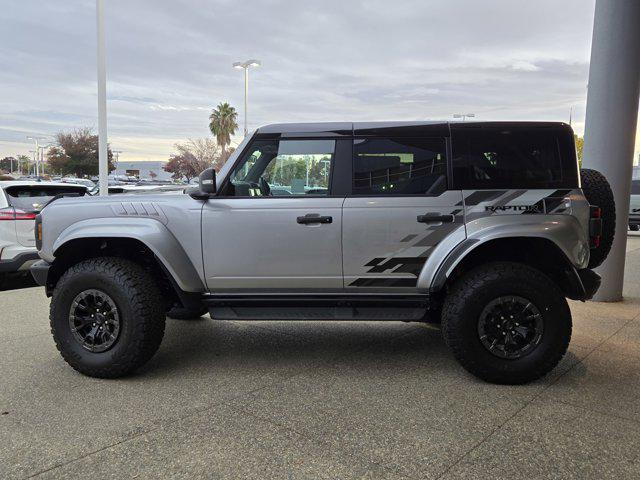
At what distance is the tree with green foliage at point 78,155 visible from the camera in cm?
5597

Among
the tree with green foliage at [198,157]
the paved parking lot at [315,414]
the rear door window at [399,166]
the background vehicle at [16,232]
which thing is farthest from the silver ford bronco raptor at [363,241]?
the tree with green foliage at [198,157]

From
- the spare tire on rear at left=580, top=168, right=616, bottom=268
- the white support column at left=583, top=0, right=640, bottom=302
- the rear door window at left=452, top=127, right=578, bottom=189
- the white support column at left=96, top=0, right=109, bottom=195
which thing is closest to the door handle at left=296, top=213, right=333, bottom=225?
the rear door window at left=452, top=127, right=578, bottom=189

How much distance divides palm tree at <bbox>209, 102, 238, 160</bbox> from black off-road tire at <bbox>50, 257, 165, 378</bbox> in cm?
5853

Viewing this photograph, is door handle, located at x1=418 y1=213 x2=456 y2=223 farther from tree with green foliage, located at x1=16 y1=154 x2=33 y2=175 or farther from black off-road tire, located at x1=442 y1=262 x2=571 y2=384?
tree with green foliage, located at x1=16 y1=154 x2=33 y2=175

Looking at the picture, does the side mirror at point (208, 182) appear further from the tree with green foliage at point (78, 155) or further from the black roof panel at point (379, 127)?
the tree with green foliage at point (78, 155)

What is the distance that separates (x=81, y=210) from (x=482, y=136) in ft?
10.3

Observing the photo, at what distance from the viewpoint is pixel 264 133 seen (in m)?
4.23

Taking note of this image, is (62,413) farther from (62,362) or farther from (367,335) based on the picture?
(367,335)

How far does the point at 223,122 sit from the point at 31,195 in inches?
2180

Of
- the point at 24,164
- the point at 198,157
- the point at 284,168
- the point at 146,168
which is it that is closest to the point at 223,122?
the point at 198,157

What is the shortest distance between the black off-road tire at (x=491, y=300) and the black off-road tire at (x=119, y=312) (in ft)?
7.25

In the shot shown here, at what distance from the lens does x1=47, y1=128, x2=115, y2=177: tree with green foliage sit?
184 feet

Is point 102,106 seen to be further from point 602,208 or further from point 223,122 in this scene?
point 223,122

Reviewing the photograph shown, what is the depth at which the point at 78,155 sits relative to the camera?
56250 mm
